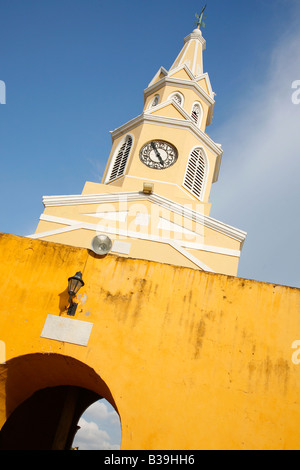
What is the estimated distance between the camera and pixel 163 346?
5.44 m

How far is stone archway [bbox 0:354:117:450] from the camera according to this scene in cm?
556

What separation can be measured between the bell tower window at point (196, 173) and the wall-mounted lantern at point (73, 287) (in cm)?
918

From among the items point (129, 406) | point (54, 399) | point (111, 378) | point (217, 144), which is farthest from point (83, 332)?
point (217, 144)

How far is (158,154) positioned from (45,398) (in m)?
9.37

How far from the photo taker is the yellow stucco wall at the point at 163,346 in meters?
4.98

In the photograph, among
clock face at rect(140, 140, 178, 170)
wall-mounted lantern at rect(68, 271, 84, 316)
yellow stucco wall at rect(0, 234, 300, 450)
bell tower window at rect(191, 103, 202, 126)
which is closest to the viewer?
yellow stucco wall at rect(0, 234, 300, 450)

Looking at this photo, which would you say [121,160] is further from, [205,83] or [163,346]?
[163,346]

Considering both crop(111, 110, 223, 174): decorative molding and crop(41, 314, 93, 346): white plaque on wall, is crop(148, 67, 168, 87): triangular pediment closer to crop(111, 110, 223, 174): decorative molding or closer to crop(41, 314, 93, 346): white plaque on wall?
crop(111, 110, 223, 174): decorative molding

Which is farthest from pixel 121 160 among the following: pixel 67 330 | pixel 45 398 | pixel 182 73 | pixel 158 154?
pixel 67 330

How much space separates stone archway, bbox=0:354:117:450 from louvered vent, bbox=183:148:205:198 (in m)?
8.18

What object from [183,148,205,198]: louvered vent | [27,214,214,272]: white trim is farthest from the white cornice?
[183,148,205,198]: louvered vent

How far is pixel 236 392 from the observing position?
514cm
